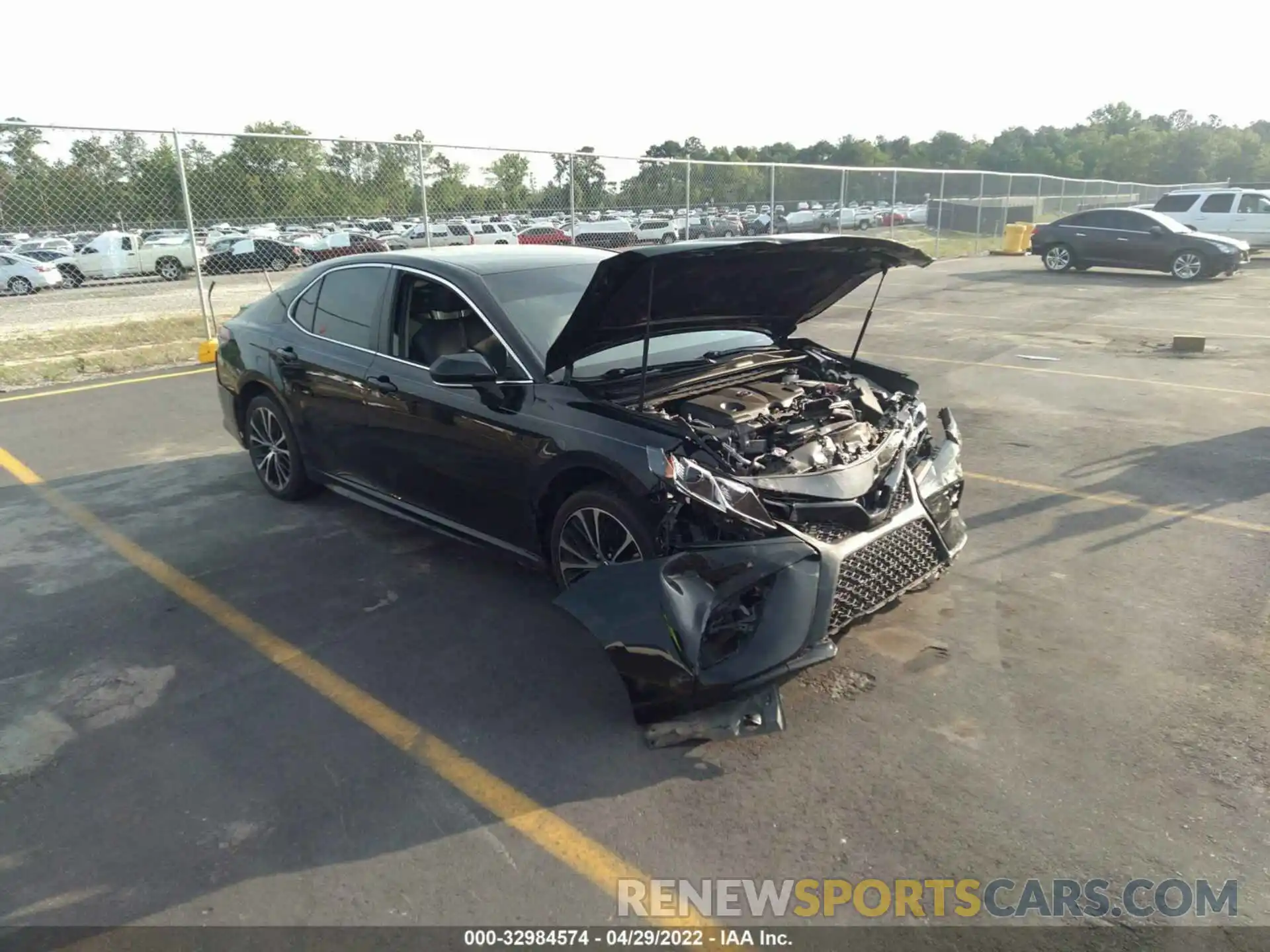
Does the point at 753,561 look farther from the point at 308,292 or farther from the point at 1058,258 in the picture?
the point at 1058,258

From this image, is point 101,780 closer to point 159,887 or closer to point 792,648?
point 159,887

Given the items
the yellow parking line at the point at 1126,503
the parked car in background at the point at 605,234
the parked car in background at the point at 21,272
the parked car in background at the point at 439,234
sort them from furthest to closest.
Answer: the parked car in background at the point at 605,234
the parked car in background at the point at 439,234
the parked car in background at the point at 21,272
the yellow parking line at the point at 1126,503

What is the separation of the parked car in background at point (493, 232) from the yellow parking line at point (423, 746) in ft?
36.5

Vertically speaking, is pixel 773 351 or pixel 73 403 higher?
pixel 773 351

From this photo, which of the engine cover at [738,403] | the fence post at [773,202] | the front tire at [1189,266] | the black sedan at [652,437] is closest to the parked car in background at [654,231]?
the fence post at [773,202]

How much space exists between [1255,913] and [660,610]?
1.96 m

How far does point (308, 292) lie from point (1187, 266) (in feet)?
68.0

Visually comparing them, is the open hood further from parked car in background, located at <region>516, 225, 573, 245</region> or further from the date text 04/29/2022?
parked car in background, located at <region>516, 225, 573, 245</region>

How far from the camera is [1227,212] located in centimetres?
2409

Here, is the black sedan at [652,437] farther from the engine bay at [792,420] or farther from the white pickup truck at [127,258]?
the white pickup truck at [127,258]

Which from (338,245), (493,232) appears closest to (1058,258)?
(493,232)

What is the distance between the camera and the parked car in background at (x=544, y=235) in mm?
16172

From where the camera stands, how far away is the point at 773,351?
4941 mm

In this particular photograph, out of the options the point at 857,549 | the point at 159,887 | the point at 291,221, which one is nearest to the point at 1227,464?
the point at 857,549
